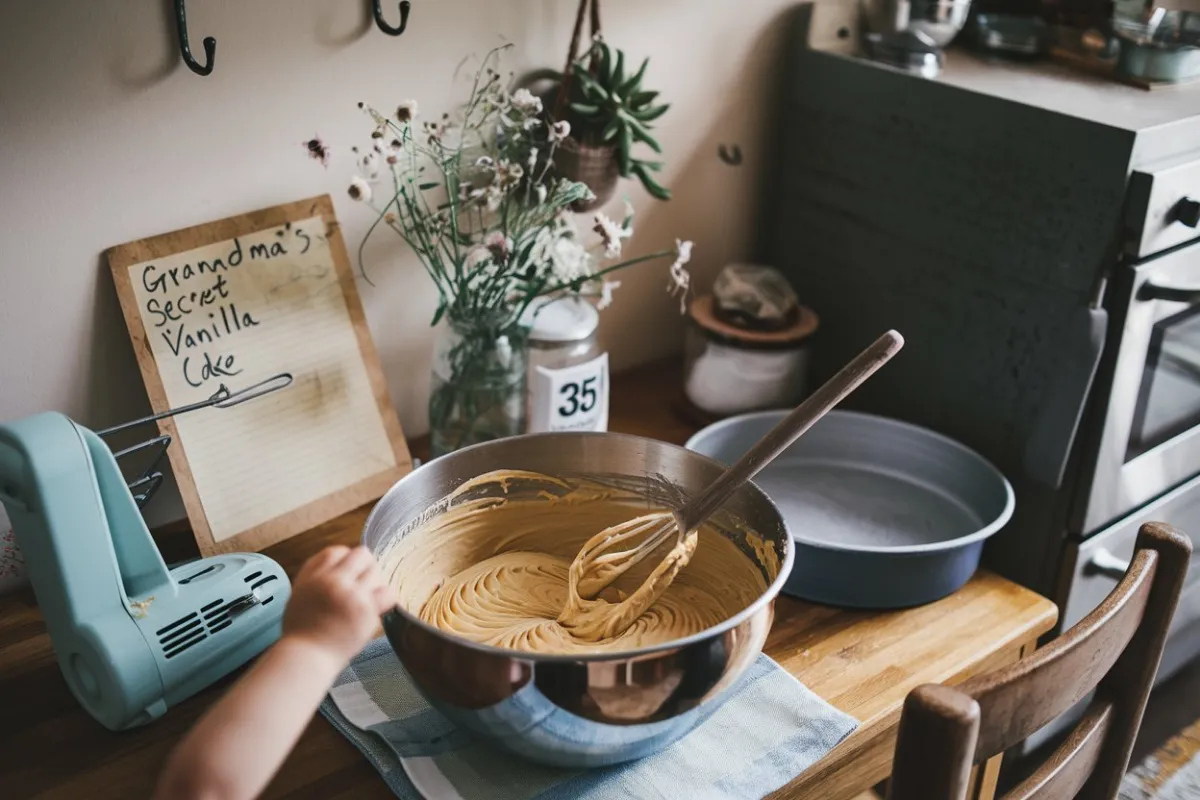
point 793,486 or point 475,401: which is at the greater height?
point 475,401

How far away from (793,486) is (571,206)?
0.44m

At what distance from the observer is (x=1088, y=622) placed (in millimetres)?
854

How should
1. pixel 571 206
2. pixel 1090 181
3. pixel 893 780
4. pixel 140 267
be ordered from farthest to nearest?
1. pixel 571 206
2. pixel 1090 181
3. pixel 140 267
4. pixel 893 780

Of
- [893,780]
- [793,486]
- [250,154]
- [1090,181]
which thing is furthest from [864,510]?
[250,154]

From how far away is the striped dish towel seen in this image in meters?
0.89

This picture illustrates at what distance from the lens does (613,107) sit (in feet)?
4.19

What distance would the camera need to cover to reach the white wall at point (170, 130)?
1.02 m

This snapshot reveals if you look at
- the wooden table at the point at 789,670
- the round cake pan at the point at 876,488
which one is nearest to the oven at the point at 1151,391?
the round cake pan at the point at 876,488

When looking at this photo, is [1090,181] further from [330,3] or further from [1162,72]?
[330,3]

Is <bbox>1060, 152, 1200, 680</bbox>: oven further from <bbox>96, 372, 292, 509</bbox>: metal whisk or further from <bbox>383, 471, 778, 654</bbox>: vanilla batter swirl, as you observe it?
<bbox>96, 372, 292, 509</bbox>: metal whisk

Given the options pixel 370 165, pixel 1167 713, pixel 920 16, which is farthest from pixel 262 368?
pixel 1167 713

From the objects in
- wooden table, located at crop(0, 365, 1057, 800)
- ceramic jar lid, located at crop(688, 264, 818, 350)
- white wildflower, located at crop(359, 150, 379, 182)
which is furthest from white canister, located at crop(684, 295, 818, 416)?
white wildflower, located at crop(359, 150, 379, 182)

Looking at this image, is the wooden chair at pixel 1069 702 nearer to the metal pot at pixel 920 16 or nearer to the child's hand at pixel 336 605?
the child's hand at pixel 336 605

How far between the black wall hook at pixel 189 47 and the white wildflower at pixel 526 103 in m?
0.31
